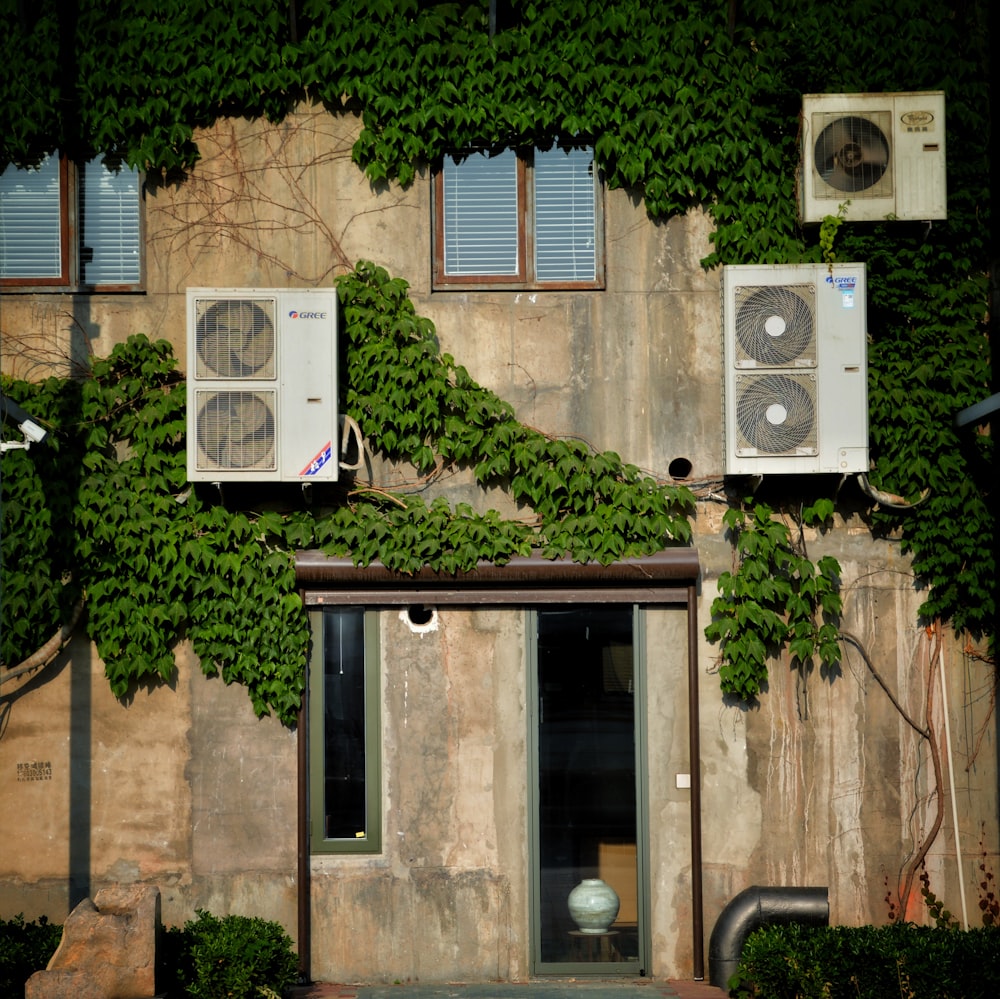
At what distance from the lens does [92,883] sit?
31.6 ft

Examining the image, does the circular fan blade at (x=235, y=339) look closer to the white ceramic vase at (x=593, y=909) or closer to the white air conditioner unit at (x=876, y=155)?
the white air conditioner unit at (x=876, y=155)

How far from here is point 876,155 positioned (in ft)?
31.9

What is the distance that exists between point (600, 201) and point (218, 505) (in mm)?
3618

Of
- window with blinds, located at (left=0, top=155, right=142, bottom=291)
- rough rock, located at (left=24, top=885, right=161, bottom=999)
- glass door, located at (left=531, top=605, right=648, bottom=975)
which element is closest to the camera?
rough rock, located at (left=24, top=885, right=161, bottom=999)

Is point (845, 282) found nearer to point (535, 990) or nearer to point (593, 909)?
point (593, 909)

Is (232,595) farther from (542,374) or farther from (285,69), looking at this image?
(285,69)

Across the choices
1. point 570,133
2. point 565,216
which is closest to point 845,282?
point 565,216

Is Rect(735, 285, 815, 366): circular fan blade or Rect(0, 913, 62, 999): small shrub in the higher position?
Rect(735, 285, 815, 366): circular fan blade

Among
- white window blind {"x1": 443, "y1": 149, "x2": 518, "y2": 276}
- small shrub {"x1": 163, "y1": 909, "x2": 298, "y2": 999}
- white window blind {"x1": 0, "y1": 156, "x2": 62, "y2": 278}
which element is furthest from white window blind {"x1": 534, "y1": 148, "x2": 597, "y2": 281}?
small shrub {"x1": 163, "y1": 909, "x2": 298, "y2": 999}

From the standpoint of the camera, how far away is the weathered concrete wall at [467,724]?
9.70 meters

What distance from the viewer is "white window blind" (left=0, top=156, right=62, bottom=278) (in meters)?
10.1

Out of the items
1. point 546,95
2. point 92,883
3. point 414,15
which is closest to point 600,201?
point 546,95

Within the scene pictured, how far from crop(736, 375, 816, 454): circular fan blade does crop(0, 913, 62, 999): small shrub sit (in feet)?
19.1

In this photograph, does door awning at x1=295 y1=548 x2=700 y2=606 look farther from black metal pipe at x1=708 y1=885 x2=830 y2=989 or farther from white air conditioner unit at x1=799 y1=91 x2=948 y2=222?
white air conditioner unit at x1=799 y1=91 x2=948 y2=222
